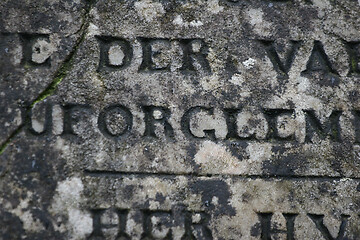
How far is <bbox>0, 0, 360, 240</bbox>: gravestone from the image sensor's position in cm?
172

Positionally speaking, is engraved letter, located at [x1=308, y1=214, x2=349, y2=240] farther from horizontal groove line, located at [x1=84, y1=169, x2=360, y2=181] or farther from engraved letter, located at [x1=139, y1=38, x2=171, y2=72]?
engraved letter, located at [x1=139, y1=38, x2=171, y2=72]

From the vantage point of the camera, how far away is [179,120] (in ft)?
5.90

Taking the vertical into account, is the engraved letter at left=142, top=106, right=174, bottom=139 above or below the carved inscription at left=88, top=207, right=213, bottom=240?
above

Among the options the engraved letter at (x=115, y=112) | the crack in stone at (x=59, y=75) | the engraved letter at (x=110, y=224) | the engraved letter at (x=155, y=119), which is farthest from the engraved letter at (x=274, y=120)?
the crack in stone at (x=59, y=75)

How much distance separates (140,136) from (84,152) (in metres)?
0.24

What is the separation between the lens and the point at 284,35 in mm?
1880

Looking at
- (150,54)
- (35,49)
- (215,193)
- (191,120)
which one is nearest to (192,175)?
(215,193)

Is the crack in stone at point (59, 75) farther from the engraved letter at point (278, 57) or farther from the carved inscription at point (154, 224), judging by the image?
the engraved letter at point (278, 57)

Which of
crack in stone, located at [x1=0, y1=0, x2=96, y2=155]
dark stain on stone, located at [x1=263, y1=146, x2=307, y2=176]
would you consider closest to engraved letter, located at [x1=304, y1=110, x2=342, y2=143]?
dark stain on stone, located at [x1=263, y1=146, x2=307, y2=176]

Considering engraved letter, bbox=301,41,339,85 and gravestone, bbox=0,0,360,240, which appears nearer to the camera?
gravestone, bbox=0,0,360,240

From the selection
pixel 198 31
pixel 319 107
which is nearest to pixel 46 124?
pixel 198 31

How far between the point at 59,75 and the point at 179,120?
54 cm

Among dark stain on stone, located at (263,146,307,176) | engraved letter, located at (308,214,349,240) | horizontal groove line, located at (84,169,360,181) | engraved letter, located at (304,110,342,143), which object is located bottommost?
engraved letter, located at (308,214,349,240)

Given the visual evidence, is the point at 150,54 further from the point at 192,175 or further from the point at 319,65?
the point at 319,65
